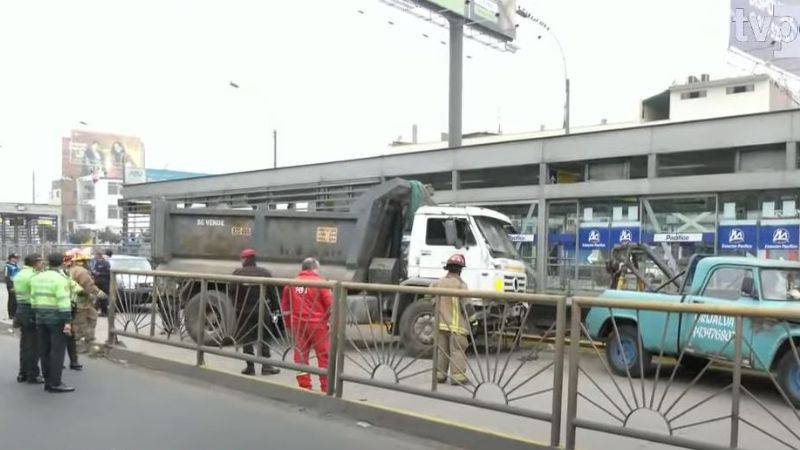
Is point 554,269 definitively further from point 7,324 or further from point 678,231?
point 7,324

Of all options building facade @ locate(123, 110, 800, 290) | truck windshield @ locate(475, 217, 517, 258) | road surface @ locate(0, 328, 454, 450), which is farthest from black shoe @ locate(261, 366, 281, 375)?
building facade @ locate(123, 110, 800, 290)

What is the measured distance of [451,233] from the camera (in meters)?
11.5

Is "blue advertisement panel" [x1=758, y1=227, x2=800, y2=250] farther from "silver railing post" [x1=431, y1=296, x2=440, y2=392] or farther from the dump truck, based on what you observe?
→ "silver railing post" [x1=431, y1=296, x2=440, y2=392]

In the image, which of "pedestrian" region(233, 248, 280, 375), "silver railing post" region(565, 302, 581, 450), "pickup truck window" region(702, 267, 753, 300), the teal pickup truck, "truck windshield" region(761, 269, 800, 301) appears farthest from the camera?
"pickup truck window" region(702, 267, 753, 300)

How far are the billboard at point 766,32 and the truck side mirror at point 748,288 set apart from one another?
18.9 meters

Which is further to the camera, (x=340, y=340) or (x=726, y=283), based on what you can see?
(x=726, y=283)

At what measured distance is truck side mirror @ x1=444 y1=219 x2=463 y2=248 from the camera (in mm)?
11461

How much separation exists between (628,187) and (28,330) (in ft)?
47.0

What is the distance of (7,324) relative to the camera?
47.9ft

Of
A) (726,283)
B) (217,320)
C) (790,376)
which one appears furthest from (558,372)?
(217,320)

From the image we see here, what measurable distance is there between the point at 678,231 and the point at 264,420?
13.7 metres

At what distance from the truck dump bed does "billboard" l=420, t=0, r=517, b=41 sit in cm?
1934

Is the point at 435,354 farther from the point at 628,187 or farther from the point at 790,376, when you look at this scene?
the point at 628,187

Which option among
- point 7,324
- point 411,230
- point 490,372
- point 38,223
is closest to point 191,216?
point 411,230
